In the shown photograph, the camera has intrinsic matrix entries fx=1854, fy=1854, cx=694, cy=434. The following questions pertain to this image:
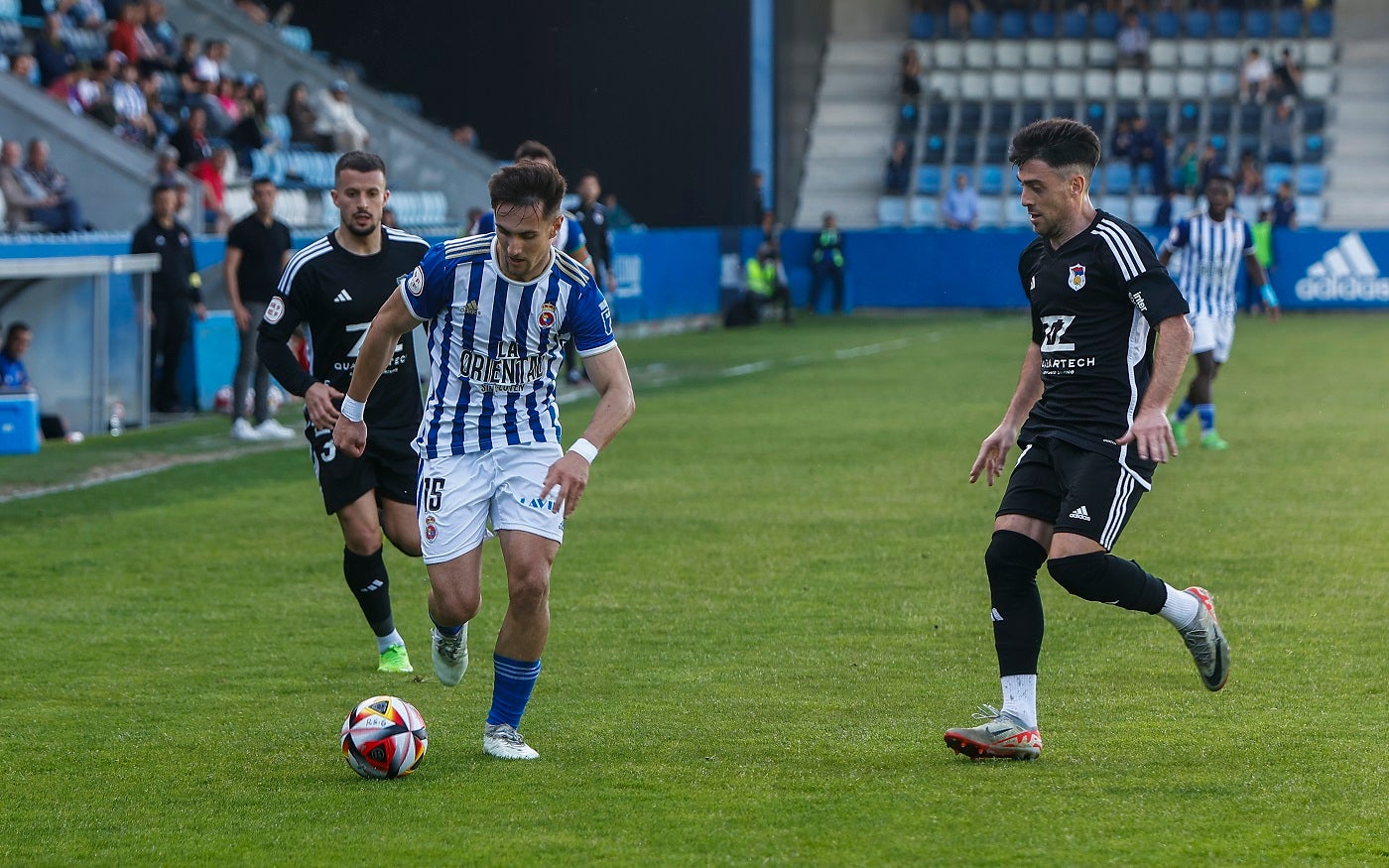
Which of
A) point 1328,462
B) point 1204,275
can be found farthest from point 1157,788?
point 1204,275

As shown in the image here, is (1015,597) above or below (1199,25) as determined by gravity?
below

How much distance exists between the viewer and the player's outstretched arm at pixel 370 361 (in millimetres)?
5570

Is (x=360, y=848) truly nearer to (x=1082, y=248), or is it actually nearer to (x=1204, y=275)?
(x=1082, y=248)


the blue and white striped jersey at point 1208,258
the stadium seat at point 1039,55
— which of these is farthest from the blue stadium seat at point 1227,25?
the blue and white striped jersey at point 1208,258

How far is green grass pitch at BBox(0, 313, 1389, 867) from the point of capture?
480 cm

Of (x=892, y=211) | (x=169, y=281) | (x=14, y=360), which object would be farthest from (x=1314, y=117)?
(x=14, y=360)

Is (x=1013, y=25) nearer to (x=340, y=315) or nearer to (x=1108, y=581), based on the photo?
(x=340, y=315)

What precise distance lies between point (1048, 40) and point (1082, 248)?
3565 cm

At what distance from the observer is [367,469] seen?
22.8 ft

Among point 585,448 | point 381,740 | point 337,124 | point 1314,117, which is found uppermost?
point 1314,117

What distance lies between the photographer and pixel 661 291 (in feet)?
90.0

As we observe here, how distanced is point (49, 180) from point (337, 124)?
727cm

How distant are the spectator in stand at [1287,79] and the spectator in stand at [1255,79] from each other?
0.19m

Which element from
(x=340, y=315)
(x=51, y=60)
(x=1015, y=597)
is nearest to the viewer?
(x=1015, y=597)
